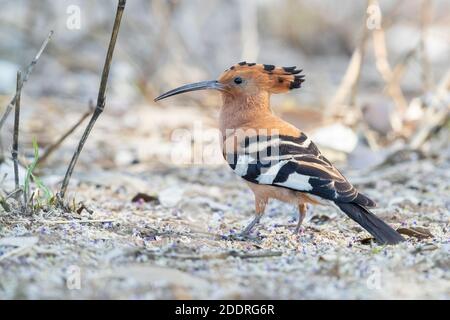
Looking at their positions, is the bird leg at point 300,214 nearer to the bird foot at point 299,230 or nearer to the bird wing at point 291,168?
the bird foot at point 299,230

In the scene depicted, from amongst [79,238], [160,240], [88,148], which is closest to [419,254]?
[160,240]

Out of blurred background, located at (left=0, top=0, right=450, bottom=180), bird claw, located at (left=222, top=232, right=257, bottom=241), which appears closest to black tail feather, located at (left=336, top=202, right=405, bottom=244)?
bird claw, located at (left=222, top=232, right=257, bottom=241)

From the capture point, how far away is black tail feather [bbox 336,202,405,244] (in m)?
3.66

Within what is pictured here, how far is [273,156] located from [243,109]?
0.69 metres

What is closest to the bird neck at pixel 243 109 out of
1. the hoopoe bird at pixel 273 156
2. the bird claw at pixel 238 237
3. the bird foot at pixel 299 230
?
the hoopoe bird at pixel 273 156

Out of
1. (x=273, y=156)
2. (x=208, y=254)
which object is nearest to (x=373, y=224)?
(x=273, y=156)

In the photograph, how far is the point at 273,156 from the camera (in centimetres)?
409

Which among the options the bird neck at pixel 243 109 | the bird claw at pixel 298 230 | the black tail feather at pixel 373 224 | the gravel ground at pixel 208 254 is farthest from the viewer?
the bird neck at pixel 243 109

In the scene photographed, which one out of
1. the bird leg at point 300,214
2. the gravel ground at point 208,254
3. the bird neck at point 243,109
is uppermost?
the bird neck at point 243,109

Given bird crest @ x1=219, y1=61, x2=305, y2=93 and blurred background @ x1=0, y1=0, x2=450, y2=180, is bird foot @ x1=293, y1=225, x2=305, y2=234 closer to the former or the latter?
bird crest @ x1=219, y1=61, x2=305, y2=93

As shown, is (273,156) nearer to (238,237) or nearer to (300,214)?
(300,214)

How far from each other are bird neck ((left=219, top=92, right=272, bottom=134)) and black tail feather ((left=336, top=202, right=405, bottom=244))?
969 millimetres

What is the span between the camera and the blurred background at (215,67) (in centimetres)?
702

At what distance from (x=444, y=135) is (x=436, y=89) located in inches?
19.5
